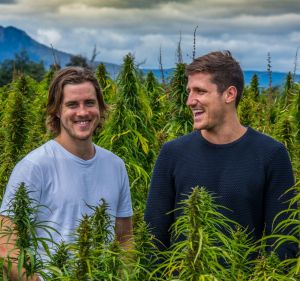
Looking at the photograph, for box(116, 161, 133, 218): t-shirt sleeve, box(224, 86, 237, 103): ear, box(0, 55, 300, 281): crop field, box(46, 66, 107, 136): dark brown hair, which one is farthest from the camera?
box(116, 161, 133, 218): t-shirt sleeve

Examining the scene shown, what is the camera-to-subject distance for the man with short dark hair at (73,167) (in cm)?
412

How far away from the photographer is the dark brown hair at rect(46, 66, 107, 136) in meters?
4.45

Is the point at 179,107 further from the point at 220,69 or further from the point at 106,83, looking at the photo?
the point at 220,69

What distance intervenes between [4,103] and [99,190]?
5.22 m

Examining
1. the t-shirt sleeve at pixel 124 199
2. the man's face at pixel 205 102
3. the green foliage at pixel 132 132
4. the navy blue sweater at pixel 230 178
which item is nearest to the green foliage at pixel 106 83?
the green foliage at pixel 132 132

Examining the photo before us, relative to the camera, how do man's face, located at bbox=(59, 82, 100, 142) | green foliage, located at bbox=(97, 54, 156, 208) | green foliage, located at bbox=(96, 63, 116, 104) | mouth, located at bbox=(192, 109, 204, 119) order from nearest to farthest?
mouth, located at bbox=(192, 109, 204, 119), man's face, located at bbox=(59, 82, 100, 142), green foliage, located at bbox=(97, 54, 156, 208), green foliage, located at bbox=(96, 63, 116, 104)

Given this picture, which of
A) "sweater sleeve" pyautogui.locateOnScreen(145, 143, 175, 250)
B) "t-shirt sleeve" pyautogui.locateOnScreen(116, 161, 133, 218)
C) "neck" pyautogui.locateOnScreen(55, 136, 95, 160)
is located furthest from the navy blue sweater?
"neck" pyautogui.locateOnScreen(55, 136, 95, 160)

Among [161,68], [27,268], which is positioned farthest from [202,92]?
[161,68]

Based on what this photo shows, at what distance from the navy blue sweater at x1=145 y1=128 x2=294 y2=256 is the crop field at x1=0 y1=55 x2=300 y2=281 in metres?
0.15

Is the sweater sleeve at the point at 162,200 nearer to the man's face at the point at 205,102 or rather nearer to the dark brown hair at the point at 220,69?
the man's face at the point at 205,102

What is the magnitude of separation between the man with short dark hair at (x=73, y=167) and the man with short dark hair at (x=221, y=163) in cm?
33

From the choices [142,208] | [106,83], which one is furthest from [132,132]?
[106,83]

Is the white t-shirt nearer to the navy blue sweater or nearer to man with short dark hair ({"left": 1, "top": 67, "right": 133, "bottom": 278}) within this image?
man with short dark hair ({"left": 1, "top": 67, "right": 133, "bottom": 278})

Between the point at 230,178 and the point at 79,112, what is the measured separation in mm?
1022
